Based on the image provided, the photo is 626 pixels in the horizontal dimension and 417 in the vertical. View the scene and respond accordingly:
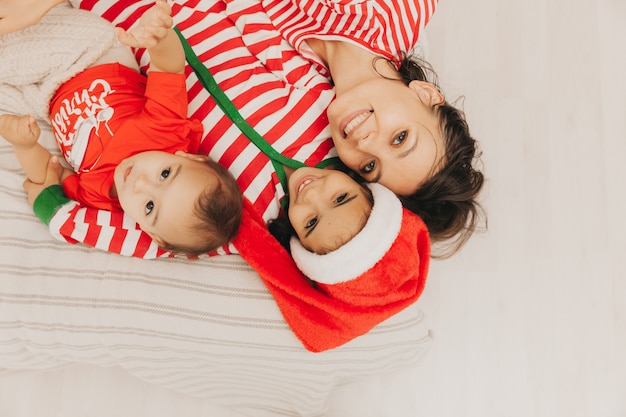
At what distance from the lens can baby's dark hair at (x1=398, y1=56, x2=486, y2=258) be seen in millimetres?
1084

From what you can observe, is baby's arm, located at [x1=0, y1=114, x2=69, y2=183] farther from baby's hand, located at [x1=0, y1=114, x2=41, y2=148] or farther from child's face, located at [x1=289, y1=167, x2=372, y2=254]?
child's face, located at [x1=289, y1=167, x2=372, y2=254]

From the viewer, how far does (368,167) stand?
3.61 ft

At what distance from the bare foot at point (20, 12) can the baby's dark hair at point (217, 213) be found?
0.38 metres

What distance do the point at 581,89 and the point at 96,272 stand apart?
1323 mm

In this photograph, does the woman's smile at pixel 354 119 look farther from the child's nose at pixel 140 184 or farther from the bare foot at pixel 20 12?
the bare foot at pixel 20 12

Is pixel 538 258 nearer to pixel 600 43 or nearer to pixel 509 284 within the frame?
pixel 509 284

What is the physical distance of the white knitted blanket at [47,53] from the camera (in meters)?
1.08

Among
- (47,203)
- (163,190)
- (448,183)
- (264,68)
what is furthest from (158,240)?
(448,183)

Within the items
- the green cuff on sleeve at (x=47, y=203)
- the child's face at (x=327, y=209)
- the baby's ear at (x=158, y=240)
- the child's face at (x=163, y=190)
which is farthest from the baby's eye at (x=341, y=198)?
the green cuff on sleeve at (x=47, y=203)

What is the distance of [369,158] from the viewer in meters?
1.08

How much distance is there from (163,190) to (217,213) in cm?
10

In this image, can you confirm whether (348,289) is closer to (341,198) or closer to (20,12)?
(341,198)

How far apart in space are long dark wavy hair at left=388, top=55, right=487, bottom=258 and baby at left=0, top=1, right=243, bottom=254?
1.21ft

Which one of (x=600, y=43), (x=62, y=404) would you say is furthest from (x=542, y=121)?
(x=62, y=404)
